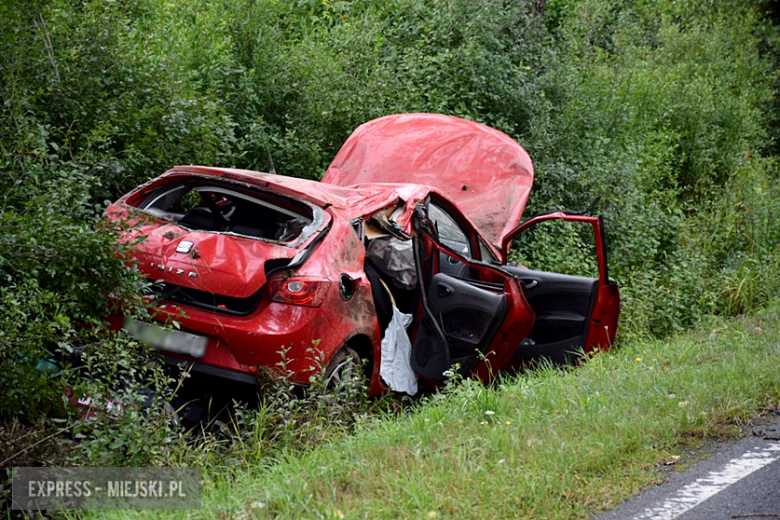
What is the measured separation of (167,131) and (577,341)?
4.21m

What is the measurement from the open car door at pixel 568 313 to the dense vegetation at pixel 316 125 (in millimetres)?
2316

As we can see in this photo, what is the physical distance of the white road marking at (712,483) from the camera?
3.81m

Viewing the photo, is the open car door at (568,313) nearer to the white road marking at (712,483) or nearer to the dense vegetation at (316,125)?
the white road marking at (712,483)

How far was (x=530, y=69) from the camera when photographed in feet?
40.6

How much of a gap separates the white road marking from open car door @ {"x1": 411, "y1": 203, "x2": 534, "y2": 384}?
6.43ft

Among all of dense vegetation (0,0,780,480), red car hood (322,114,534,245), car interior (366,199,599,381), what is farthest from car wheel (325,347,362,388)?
red car hood (322,114,534,245)

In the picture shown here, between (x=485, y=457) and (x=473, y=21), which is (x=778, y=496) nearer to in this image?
(x=485, y=457)

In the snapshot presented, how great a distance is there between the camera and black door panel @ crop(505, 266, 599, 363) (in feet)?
22.0

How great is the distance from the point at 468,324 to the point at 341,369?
3.56ft

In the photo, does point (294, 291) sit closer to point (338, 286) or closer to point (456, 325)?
point (338, 286)

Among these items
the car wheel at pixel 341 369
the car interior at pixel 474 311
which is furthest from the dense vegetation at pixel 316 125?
the car interior at pixel 474 311

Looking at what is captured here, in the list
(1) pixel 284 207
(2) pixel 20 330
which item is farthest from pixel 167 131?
(2) pixel 20 330

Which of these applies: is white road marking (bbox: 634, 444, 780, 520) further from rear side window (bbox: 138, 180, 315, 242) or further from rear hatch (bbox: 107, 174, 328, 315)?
rear side window (bbox: 138, 180, 315, 242)

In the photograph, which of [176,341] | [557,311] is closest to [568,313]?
[557,311]
